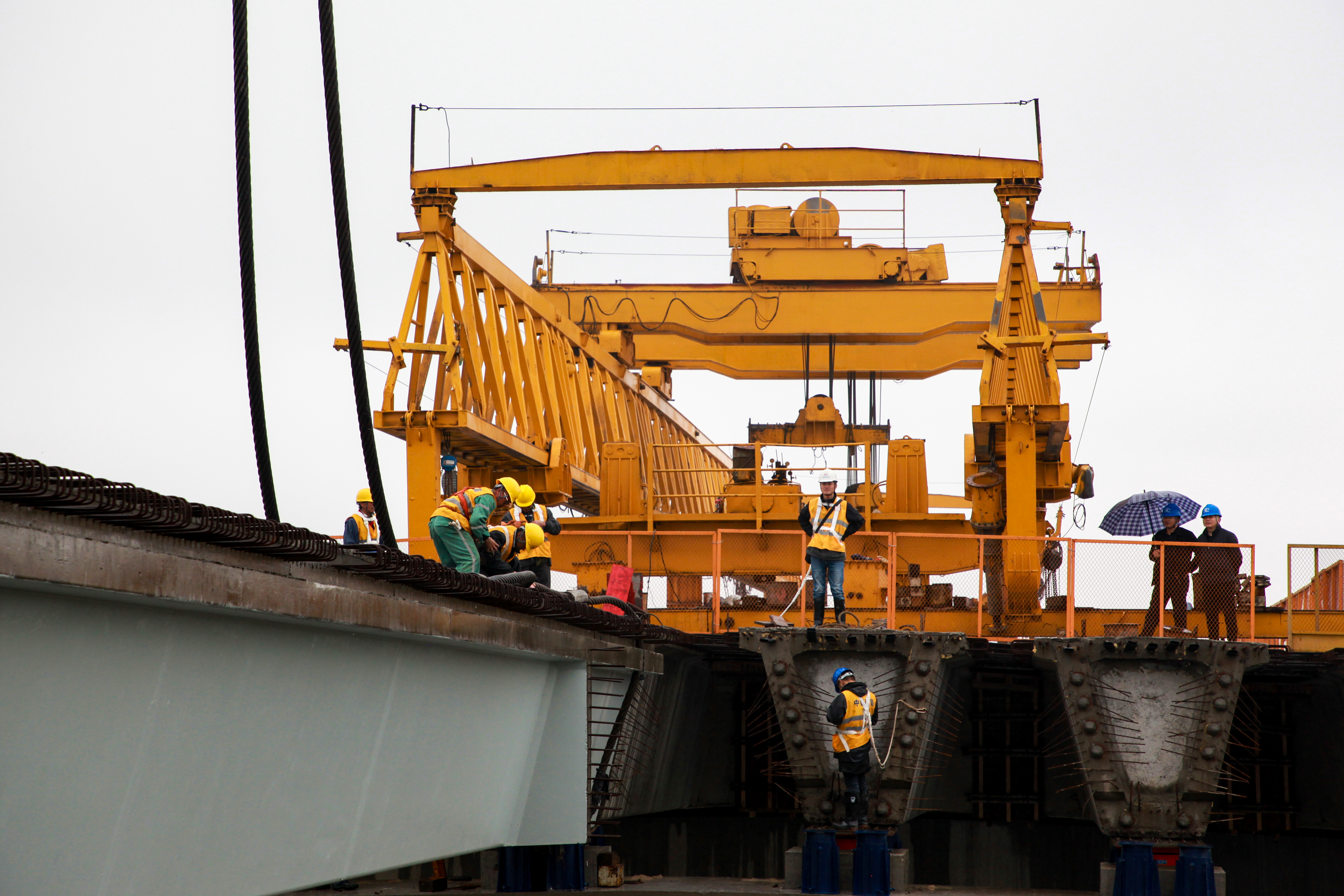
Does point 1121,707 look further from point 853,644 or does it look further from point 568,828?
point 568,828

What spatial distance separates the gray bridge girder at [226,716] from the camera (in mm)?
5598

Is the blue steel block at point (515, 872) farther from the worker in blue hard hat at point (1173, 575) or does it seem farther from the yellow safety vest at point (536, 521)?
the worker in blue hard hat at point (1173, 575)

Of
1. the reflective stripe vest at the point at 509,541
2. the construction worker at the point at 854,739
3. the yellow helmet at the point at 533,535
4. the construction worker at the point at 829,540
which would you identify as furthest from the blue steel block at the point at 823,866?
the reflective stripe vest at the point at 509,541

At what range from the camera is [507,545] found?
551 inches

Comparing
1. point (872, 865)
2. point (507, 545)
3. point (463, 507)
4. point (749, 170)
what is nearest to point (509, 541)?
point (507, 545)

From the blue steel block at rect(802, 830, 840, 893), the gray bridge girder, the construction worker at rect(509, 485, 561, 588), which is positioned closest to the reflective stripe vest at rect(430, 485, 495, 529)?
the construction worker at rect(509, 485, 561, 588)

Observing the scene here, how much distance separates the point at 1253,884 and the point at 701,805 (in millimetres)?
6602

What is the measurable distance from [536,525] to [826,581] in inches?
130

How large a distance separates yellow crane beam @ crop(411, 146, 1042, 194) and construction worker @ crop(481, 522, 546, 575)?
A: 29.2 feet

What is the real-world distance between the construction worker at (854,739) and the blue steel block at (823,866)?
30 centimetres

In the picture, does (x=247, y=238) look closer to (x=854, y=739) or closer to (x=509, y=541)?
(x=509, y=541)

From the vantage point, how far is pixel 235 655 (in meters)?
7.10

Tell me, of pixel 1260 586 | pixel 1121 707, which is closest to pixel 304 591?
pixel 1121 707

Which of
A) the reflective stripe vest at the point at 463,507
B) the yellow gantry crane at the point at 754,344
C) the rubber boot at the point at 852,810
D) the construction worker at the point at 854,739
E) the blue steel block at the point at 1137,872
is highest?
the yellow gantry crane at the point at 754,344
